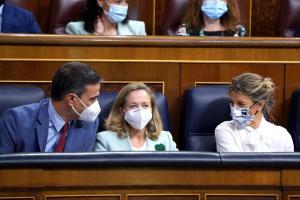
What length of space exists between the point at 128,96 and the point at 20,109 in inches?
10.8

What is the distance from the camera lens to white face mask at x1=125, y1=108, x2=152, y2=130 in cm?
190

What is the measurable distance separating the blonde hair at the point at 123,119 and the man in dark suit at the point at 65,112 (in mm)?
80

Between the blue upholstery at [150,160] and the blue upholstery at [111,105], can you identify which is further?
the blue upholstery at [111,105]

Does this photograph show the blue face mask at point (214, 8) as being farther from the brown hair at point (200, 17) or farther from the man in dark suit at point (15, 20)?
the man in dark suit at point (15, 20)

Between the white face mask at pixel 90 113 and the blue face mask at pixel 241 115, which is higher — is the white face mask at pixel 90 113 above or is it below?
below

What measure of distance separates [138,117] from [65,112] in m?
0.18

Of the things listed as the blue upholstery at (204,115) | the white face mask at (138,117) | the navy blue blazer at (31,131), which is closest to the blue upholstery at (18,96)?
the navy blue blazer at (31,131)

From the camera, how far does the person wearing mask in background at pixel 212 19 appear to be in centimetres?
245

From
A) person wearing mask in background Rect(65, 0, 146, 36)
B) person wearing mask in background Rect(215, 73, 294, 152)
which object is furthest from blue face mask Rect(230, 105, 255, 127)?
person wearing mask in background Rect(65, 0, 146, 36)

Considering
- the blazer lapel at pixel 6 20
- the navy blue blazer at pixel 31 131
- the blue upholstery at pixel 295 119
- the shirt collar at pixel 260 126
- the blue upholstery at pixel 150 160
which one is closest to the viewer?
the blue upholstery at pixel 150 160

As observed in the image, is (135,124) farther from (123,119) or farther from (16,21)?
(16,21)

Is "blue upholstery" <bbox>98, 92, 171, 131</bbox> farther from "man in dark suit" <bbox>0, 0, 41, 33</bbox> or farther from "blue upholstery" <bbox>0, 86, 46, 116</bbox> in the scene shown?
"man in dark suit" <bbox>0, 0, 41, 33</bbox>

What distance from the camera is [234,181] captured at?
57.0 inches

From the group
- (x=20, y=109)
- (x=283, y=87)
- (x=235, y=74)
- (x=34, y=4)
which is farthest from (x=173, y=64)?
(x=34, y=4)
